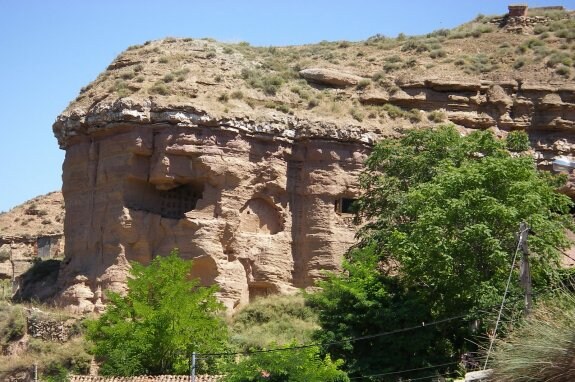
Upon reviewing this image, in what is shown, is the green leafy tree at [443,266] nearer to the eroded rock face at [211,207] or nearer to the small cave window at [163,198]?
the eroded rock face at [211,207]

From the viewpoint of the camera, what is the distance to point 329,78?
42312 mm

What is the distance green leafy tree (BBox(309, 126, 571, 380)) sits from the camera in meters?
27.2

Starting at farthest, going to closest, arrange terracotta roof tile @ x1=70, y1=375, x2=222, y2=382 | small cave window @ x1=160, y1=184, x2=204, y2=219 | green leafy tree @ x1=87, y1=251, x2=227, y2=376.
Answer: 1. small cave window @ x1=160, y1=184, x2=204, y2=219
2. green leafy tree @ x1=87, y1=251, x2=227, y2=376
3. terracotta roof tile @ x1=70, y1=375, x2=222, y2=382

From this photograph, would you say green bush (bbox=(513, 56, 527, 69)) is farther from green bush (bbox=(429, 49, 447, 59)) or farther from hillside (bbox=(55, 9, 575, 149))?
green bush (bbox=(429, 49, 447, 59))

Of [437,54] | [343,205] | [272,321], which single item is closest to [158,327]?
[272,321]

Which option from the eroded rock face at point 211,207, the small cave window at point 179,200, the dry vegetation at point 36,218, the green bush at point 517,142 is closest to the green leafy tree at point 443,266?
the green bush at point 517,142

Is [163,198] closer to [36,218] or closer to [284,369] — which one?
[284,369]

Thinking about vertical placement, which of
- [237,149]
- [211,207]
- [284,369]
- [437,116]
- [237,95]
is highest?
[237,95]

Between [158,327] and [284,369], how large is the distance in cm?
666

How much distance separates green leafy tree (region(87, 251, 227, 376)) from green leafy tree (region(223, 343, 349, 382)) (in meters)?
4.82

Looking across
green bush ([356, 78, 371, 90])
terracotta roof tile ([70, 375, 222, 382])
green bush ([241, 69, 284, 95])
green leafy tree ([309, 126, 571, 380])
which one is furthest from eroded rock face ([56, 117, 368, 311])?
terracotta roof tile ([70, 375, 222, 382])

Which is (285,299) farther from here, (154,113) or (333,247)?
(154,113)

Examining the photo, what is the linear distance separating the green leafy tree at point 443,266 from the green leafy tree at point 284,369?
3.21m

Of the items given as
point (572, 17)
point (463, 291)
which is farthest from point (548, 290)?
point (572, 17)
